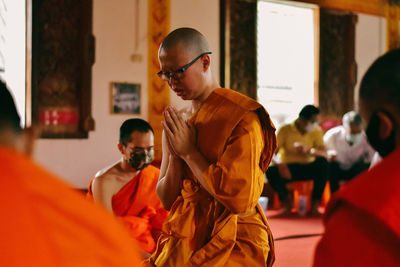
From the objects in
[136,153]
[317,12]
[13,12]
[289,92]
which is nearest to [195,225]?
[136,153]

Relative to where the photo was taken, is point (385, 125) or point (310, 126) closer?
point (385, 125)

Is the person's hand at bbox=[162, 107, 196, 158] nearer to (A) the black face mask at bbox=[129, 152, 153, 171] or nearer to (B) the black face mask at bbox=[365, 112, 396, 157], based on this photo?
(B) the black face mask at bbox=[365, 112, 396, 157]

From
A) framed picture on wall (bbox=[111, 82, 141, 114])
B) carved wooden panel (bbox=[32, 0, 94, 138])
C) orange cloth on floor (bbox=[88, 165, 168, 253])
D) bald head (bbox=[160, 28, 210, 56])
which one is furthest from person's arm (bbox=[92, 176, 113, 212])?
framed picture on wall (bbox=[111, 82, 141, 114])

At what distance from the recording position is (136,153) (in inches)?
124

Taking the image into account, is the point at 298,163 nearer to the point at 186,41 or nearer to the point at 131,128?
the point at 131,128

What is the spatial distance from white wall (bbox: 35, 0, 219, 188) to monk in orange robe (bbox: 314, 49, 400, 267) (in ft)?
17.8

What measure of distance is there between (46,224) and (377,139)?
74 centimetres

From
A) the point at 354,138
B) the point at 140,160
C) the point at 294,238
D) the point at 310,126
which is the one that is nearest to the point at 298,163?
the point at 310,126

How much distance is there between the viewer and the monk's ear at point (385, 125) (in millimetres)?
975

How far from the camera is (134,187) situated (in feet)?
11.1

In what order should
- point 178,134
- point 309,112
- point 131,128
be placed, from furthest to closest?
point 309,112 → point 131,128 → point 178,134

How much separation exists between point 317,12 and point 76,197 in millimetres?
8032

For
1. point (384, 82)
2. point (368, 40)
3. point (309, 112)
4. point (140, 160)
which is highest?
point (368, 40)

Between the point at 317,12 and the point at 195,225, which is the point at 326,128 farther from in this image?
the point at 195,225
